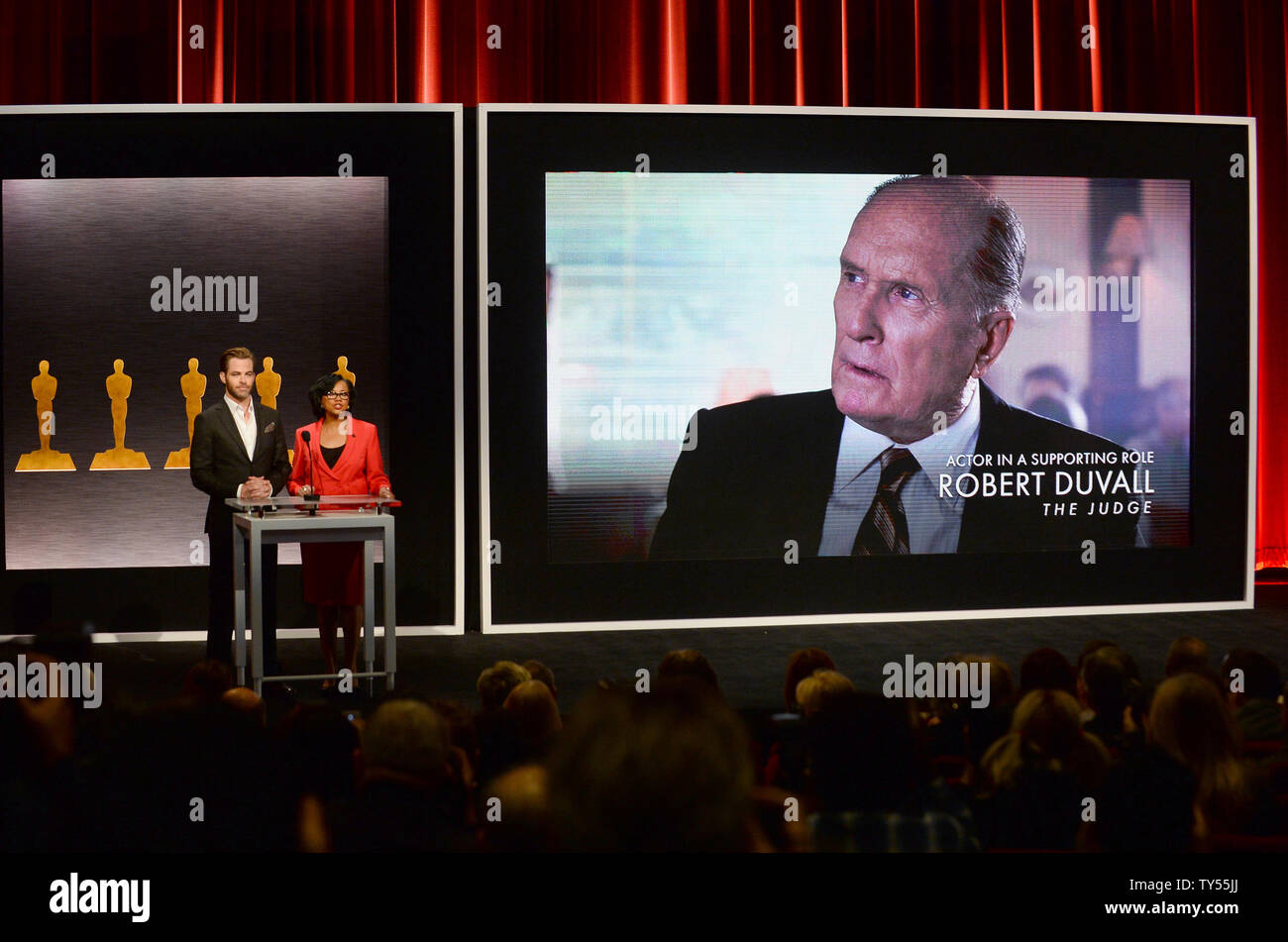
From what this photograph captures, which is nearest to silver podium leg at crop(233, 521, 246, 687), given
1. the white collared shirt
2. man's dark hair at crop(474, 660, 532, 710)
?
man's dark hair at crop(474, 660, 532, 710)

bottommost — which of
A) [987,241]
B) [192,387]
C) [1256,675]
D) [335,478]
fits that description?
[1256,675]

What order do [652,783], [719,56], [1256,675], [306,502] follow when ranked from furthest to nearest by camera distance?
[719,56] → [306,502] → [1256,675] → [652,783]

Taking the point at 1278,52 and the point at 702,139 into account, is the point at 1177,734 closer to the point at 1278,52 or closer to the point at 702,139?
the point at 702,139

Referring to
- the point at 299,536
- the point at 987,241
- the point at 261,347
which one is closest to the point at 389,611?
the point at 299,536

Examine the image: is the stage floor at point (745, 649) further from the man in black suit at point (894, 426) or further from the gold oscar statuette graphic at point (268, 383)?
the gold oscar statuette graphic at point (268, 383)

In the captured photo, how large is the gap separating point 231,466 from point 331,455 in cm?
38

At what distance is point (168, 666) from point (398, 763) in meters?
3.81

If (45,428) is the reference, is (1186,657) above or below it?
below

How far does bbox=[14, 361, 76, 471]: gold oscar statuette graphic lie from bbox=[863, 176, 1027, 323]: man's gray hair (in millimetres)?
4238

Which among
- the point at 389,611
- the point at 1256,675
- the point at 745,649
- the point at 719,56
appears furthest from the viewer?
the point at 719,56

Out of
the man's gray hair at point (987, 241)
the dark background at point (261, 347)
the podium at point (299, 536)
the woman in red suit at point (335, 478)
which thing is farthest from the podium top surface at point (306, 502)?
the man's gray hair at point (987, 241)

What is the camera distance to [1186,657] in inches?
110

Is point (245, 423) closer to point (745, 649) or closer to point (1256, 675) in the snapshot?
point (745, 649)

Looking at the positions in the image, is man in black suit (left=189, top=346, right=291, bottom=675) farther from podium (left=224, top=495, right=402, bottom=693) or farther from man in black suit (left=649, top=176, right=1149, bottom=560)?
man in black suit (left=649, top=176, right=1149, bottom=560)
